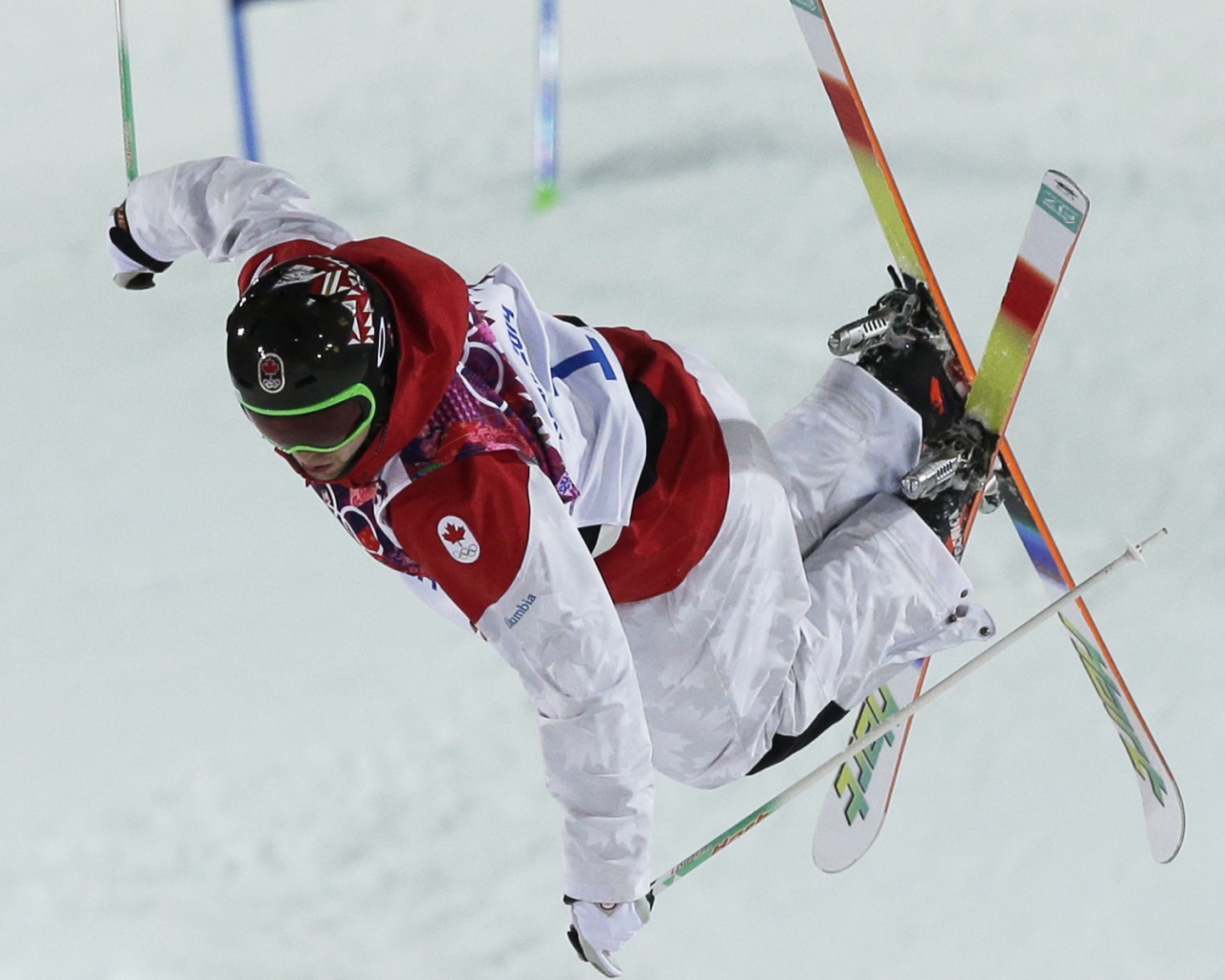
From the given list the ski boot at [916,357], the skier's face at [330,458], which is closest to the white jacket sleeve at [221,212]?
the skier's face at [330,458]

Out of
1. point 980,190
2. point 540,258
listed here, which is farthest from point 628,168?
point 980,190

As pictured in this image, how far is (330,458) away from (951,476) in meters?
1.23

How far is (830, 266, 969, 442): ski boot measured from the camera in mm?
2717

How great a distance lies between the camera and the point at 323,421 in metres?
1.83

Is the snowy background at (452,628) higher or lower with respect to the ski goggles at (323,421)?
lower

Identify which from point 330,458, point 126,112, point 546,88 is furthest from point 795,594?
point 546,88

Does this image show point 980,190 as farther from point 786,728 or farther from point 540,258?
point 786,728

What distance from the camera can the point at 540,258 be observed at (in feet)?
16.0

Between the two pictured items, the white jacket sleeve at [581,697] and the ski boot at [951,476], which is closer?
the white jacket sleeve at [581,697]

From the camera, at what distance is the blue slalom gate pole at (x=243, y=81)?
4.29 metres

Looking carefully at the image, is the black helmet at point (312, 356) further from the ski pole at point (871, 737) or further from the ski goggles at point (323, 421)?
the ski pole at point (871, 737)

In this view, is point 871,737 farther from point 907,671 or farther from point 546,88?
point 546,88

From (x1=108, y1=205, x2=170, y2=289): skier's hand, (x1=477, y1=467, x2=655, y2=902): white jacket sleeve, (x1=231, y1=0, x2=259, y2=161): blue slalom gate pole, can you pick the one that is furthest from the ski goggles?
(x1=231, y1=0, x2=259, y2=161): blue slalom gate pole

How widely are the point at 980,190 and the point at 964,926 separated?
8.76 ft
